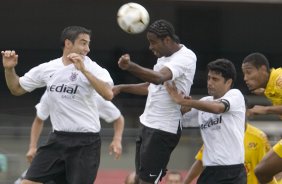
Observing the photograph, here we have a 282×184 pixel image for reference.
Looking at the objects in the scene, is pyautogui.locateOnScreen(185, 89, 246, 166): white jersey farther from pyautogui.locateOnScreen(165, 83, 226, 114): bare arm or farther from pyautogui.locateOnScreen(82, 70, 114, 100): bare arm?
pyautogui.locateOnScreen(82, 70, 114, 100): bare arm

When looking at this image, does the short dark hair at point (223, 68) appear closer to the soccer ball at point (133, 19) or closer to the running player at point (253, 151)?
the soccer ball at point (133, 19)

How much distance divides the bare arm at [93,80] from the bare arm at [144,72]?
311 millimetres

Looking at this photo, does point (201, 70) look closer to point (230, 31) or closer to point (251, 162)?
point (230, 31)

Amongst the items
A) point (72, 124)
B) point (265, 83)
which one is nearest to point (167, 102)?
point (72, 124)

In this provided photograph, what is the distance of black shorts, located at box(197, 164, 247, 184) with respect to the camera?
832cm

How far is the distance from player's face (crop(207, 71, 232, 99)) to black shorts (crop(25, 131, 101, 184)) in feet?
3.98

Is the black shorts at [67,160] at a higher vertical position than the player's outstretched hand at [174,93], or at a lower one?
lower

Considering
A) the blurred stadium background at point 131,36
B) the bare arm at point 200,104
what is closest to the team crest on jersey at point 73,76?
the bare arm at point 200,104

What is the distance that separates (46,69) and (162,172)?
1472 mm

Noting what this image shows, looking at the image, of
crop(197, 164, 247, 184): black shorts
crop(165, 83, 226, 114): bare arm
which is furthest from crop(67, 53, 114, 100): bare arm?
crop(197, 164, 247, 184): black shorts

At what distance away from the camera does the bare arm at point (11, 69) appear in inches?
327

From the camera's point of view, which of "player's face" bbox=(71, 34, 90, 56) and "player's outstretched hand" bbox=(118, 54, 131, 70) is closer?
"player's outstretched hand" bbox=(118, 54, 131, 70)

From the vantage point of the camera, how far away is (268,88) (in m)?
9.10

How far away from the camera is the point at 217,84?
844 cm
